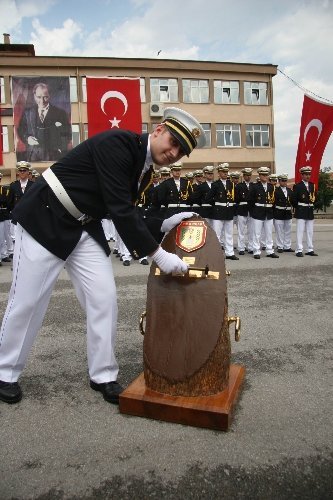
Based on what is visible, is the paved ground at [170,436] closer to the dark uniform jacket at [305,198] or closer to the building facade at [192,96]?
the dark uniform jacket at [305,198]

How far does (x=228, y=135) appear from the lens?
33.5 metres

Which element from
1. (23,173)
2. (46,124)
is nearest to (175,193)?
(23,173)

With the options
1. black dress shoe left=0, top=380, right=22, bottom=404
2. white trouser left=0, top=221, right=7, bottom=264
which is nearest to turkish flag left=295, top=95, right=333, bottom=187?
white trouser left=0, top=221, right=7, bottom=264

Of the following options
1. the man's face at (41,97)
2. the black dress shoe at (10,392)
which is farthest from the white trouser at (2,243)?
the man's face at (41,97)

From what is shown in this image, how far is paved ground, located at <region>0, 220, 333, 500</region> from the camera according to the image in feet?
6.10

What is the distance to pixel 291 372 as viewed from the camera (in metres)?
3.10

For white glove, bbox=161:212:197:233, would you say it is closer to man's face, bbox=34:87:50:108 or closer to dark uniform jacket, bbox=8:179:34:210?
dark uniform jacket, bbox=8:179:34:210

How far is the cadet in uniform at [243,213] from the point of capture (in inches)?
398

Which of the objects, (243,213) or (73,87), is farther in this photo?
(73,87)

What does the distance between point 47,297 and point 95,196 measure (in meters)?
0.74

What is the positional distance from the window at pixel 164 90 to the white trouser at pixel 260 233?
2485 centimetres

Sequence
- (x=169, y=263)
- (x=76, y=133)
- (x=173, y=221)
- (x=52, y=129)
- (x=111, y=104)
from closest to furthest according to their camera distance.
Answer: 1. (x=169, y=263)
2. (x=173, y=221)
3. (x=111, y=104)
4. (x=52, y=129)
5. (x=76, y=133)

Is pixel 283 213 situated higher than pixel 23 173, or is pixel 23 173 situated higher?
pixel 23 173

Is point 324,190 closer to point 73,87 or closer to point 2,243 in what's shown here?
point 73,87
